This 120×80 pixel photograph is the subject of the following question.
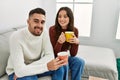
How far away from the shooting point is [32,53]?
152cm

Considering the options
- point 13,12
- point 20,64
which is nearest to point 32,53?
point 20,64

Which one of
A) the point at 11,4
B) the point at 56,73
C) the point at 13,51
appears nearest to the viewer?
the point at 13,51

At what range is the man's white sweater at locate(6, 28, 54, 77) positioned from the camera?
133cm

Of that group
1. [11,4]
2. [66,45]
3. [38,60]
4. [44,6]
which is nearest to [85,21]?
[44,6]

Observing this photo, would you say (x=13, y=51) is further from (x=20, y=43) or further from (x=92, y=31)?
(x=92, y=31)

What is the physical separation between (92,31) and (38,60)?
1.50 meters

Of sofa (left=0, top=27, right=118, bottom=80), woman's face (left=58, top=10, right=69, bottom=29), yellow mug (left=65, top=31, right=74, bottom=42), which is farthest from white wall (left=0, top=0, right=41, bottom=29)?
yellow mug (left=65, top=31, right=74, bottom=42)

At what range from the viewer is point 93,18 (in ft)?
8.88

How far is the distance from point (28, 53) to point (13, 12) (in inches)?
35.1

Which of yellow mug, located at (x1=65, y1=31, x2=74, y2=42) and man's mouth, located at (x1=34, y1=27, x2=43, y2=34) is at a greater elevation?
man's mouth, located at (x1=34, y1=27, x2=43, y2=34)

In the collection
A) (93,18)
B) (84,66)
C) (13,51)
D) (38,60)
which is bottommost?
(84,66)

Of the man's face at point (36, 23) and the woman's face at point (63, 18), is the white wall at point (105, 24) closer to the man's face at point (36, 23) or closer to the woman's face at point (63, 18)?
the woman's face at point (63, 18)

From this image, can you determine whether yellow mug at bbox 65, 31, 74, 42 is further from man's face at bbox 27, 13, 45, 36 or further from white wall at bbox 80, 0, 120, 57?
white wall at bbox 80, 0, 120, 57

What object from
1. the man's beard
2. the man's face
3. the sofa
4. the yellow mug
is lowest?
the sofa
